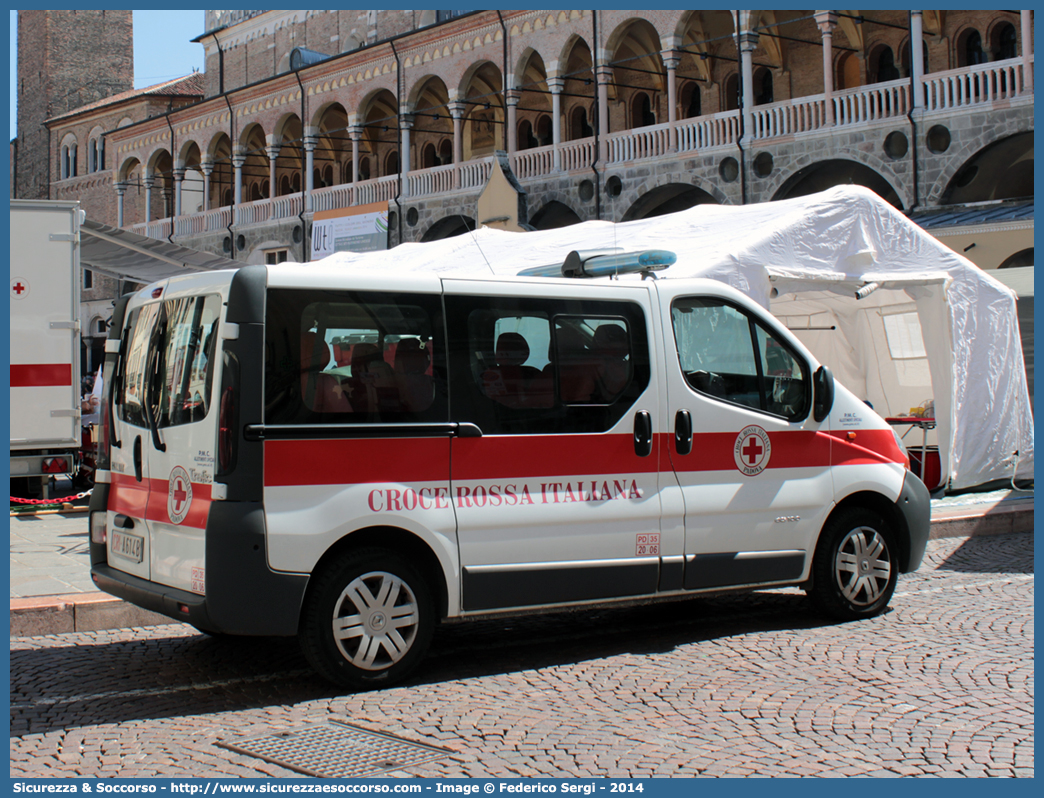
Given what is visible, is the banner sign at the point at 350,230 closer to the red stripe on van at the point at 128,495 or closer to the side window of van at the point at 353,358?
the red stripe on van at the point at 128,495

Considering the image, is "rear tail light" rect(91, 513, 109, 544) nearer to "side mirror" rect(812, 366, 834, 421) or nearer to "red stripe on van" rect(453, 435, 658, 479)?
"red stripe on van" rect(453, 435, 658, 479)

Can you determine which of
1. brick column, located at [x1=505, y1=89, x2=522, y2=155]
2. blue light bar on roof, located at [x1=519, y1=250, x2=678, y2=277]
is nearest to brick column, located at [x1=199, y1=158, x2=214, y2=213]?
brick column, located at [x1=505, y1=89, x2=522, y2=155]

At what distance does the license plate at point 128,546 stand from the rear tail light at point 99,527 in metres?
0.11

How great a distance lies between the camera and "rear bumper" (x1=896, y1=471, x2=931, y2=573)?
23.2 feet

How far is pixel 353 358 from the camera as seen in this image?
5.48 metres

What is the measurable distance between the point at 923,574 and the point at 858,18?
64.7 feet

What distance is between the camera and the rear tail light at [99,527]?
20.0ft

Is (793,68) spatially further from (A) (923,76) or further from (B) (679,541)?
(B) (679,541)

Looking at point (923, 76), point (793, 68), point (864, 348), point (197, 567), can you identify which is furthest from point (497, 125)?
point (197, 567)

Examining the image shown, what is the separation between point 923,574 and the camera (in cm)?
877

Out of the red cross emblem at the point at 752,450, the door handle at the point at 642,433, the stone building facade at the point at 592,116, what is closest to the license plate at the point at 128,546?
the door handle at the point at 642,433

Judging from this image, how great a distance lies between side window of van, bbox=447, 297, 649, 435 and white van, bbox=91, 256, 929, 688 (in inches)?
0.5

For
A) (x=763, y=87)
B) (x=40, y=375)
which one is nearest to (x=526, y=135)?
(x=763, y=87)

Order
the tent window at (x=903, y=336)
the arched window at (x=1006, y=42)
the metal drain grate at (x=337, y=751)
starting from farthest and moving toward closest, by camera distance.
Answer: the arched window at (x=1006, y=42)
the tent window at (x=903, y=336)
the metal drain grate at (x=337, y=751)
